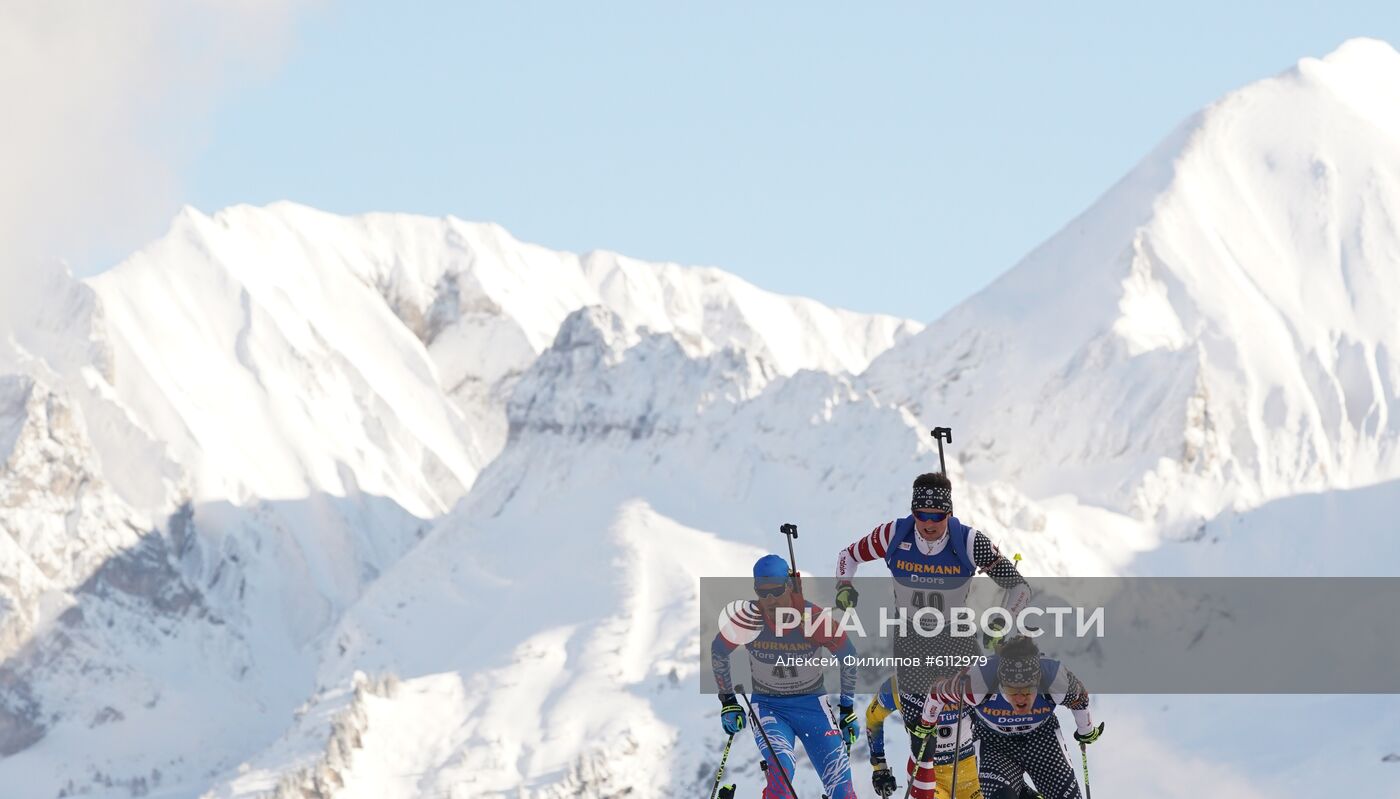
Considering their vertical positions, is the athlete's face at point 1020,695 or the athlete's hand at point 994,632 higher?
the athlete's hand at point 994,632

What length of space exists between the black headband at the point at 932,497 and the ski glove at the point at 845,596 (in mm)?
1747

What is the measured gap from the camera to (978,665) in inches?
1447

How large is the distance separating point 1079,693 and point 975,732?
2364 mm

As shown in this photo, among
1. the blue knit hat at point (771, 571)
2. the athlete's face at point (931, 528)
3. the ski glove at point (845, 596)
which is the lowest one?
the ski glove at point (845, 596)

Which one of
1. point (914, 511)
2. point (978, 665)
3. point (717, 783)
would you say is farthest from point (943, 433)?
point (717, 783)

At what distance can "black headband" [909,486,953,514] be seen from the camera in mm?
38594

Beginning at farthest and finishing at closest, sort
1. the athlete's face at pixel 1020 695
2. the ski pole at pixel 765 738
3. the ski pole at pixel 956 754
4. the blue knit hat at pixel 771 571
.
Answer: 1. the blue knit hat at pixel 771 571
2. the ski pole at pixel 765 738
3. the ski pole at pixel 956 754
4. the athlete's face at pixel 1020 695

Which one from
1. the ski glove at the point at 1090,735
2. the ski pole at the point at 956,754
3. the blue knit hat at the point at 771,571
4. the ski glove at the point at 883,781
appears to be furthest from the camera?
the blue knit hat at the point at 771,571

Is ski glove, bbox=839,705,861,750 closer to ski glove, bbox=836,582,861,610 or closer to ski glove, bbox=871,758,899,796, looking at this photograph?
ski glove, bbox=871,758,899,796

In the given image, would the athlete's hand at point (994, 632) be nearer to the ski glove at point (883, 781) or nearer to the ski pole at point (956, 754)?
the ski pole at point (956, 754)

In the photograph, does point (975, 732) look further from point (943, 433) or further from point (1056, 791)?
point (943, 433)

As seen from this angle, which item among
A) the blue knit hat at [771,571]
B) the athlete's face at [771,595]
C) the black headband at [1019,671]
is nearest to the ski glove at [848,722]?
the athlete's face at [771,595]

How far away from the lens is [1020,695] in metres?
36.5

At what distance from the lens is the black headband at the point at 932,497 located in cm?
3859
